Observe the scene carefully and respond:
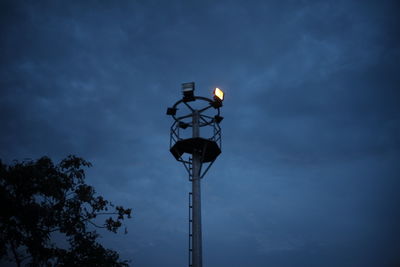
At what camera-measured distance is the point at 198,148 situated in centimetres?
1773

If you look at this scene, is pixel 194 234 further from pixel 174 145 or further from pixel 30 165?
pixel 30 165

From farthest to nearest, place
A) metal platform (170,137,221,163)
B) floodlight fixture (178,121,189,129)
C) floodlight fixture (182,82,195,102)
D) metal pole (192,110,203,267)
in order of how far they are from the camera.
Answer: floodlight fixture (178,121,189,129)
floodlight fixture (182,82,195,102)
metal platform (170,137,221,163)
metal pole (192,110,203,267)

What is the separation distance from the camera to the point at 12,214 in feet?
38.0

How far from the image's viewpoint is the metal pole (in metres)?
15.1

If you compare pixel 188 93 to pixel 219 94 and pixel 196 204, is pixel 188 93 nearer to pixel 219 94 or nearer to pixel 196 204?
pixel 219 94

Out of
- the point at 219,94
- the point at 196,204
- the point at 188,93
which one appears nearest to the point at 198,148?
the point at 196,204

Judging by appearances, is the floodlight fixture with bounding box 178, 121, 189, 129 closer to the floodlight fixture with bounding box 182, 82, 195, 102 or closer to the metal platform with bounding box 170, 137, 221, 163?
the floodlight fixture with bounding box 182, 82, 195, 102

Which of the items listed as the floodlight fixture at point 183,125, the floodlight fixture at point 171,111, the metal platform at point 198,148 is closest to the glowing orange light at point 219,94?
the floodlight fixture at point 183,125

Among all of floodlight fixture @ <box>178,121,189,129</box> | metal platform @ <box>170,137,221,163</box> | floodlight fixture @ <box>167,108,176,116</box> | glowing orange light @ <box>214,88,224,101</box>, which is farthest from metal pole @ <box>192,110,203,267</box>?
glowing orange light @ <box>214,88,224,101</box>

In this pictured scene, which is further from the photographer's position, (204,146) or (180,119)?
(180,119)

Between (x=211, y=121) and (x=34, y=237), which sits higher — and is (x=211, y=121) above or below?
above

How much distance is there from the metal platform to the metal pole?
362 millimetres

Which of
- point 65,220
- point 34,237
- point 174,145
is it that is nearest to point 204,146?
point 174,145

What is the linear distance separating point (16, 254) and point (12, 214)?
1.67 m
